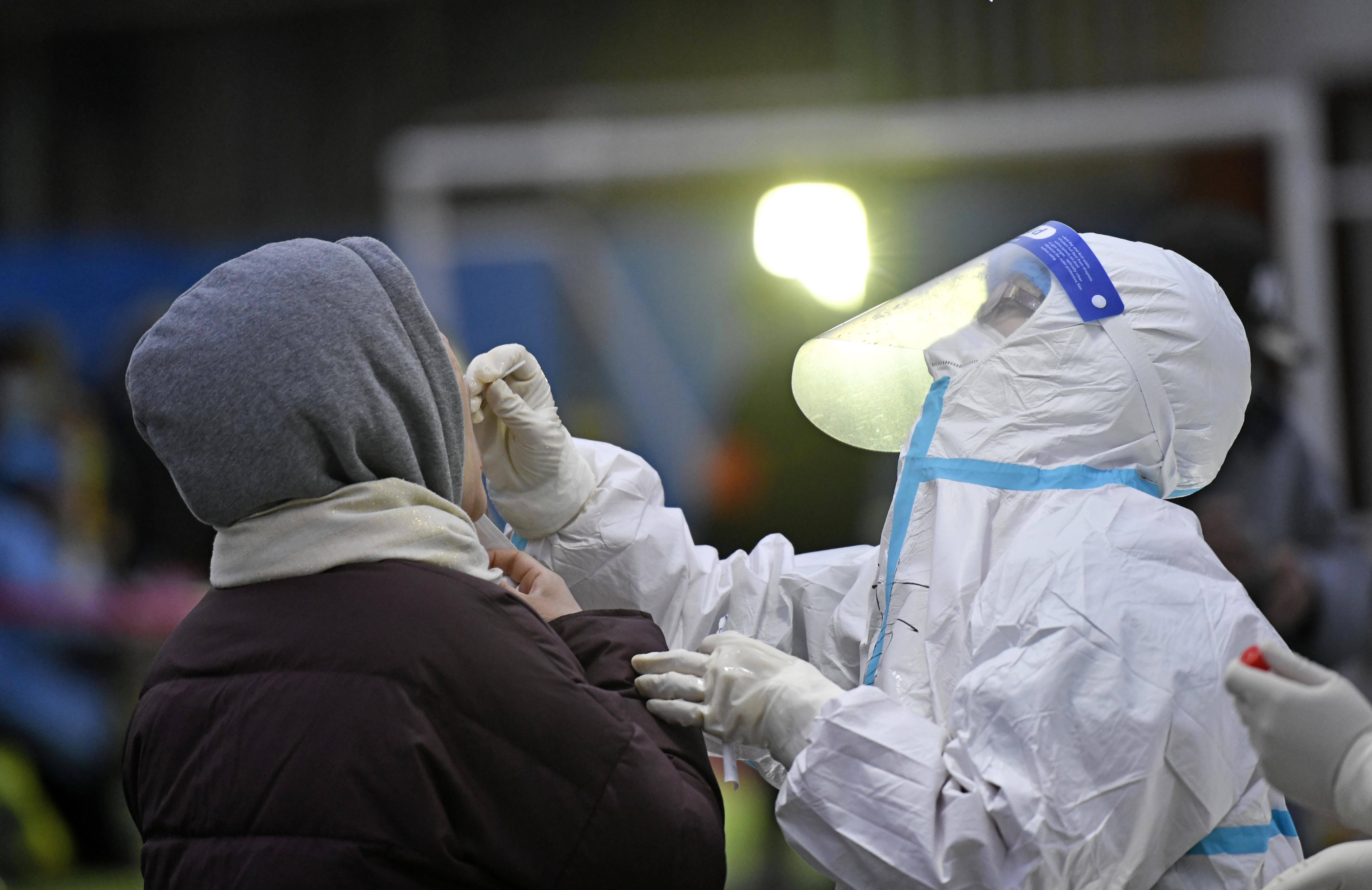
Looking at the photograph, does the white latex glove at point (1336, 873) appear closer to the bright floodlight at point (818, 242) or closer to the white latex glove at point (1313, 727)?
the white latex glove at point (1313, 727)

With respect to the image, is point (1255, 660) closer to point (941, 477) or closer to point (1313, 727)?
point (1313, 727)

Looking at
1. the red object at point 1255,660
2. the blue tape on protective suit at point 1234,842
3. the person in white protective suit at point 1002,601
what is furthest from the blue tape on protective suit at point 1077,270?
the blue tape on protective suit at point 1234,842

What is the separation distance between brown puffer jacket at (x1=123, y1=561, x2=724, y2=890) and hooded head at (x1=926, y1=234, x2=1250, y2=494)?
1.81 feet

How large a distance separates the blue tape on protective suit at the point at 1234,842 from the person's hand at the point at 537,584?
708 millimetres

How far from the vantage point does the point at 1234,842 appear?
4.28 ft

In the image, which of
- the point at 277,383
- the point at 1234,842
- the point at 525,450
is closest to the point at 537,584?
the point at 525,450

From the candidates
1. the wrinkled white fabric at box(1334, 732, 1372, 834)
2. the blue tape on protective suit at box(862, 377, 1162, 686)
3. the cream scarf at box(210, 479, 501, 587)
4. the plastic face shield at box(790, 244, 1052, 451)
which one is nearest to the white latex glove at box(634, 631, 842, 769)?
the blue tape on protective suit at box(862, 377, 1162, 686)

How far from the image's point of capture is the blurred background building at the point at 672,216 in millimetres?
4609

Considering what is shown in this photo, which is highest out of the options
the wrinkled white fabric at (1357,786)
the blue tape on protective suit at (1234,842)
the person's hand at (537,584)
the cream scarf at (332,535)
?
the cream scarf at (332,535)

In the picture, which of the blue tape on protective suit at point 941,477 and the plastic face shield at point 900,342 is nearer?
the blue tape on protective suit at point 941,477

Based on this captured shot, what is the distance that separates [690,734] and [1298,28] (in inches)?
188

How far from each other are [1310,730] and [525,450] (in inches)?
39.3

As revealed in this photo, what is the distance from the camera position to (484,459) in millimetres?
1722

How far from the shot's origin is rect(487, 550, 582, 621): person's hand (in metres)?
1.45
